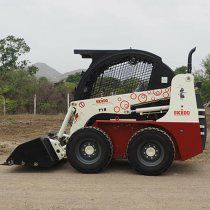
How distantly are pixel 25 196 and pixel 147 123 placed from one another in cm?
307

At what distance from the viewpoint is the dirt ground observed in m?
6.68

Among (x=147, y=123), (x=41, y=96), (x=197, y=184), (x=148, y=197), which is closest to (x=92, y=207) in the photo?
(x=148, y=197)

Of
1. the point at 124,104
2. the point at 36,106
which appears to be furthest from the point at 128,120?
the point at 36,106

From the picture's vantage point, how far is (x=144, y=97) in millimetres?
9461

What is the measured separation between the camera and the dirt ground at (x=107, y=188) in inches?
263

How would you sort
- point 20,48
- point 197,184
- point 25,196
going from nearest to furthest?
point 25,196 → point 197,184 → point 20,48

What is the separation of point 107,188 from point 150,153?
1646 mm

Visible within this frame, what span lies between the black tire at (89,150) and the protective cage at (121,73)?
2.80 feet

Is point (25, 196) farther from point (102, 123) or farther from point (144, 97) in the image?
point (144, 97)

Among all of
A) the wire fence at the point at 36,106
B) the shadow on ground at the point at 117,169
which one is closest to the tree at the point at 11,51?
the wire fence at the point at 36,106

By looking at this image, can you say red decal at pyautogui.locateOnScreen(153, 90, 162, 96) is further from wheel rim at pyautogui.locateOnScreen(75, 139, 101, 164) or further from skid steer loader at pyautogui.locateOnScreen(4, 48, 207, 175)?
wheel rim at pyautogui.locateOnScreen(75, 139, 101, 164)

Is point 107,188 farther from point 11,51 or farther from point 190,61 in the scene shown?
point 11,51

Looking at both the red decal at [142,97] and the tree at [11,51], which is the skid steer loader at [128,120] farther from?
the tree at [11,51]

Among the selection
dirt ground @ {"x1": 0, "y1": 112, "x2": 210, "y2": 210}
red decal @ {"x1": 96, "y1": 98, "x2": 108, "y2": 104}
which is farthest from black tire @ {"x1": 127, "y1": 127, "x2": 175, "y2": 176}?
red decal @ {"x1": 96, "y1": 98, "x2": 108, "y2": 104}
